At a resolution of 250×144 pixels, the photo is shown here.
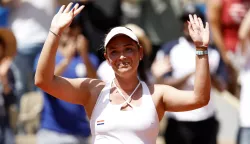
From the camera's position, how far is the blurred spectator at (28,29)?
978 centimetres

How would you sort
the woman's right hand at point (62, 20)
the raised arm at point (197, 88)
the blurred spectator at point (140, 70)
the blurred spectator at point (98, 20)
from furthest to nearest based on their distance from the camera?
the blurred spectator at point (98, 20) < the blurred spectator at point (140, 70) < the woman's right hand at point (62, 20) < the raised arm at point (197, 88)

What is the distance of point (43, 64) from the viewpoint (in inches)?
226

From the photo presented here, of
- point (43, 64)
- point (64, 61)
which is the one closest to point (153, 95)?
point (43, 64)

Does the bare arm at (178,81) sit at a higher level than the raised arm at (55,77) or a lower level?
lower

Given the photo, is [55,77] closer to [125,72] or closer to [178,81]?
[125,72]

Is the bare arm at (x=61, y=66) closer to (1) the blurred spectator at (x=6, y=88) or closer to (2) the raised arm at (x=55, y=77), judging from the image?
(1) the blurred spectator at (x=6, y=88)

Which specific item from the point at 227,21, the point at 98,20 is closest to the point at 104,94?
the point at 98,20

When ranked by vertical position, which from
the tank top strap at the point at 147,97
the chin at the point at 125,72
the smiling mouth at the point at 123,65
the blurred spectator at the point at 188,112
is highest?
the smiling mouth at the point at 123,65

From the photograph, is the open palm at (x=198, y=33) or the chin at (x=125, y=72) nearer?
the open palm at (x=198, y=33)

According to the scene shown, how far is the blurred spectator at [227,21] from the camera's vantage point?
31.8 ft

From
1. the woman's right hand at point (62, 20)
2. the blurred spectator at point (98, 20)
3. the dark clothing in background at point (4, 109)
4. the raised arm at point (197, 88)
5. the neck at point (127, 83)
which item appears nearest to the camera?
the raised arm at point (197, 88)

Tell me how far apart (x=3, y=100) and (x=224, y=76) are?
2321 mm

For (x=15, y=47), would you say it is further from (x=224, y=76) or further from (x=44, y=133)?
(x=224, y=76)

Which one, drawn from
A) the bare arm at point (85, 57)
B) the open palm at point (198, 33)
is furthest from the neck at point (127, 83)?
the bare arm at point (85, 57)
